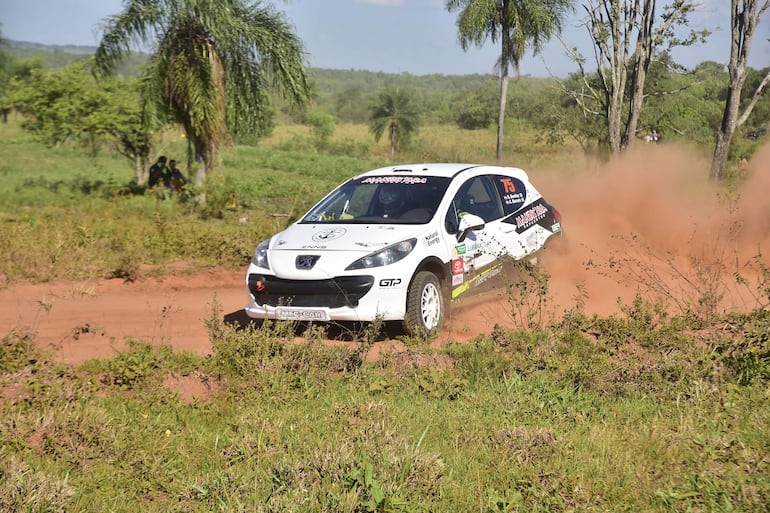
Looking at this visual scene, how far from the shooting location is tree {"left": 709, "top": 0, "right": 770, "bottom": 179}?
1747cm

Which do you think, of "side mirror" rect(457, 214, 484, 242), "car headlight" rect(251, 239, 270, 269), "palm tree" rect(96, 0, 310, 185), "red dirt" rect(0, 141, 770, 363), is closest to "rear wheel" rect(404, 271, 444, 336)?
"red dirt" rect(0, 141, 770, 363)

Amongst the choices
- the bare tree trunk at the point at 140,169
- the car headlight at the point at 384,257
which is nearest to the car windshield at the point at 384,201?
the car headlight at the point at 384,257

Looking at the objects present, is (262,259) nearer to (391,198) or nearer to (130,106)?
(391,198)

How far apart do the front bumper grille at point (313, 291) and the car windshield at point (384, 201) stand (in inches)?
44.7

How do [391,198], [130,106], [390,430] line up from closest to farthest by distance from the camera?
[390,430], [391,198], [130,106]

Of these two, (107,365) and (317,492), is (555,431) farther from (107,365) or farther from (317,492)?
(107,365)

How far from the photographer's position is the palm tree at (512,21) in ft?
84.2

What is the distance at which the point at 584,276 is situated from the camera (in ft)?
32.4

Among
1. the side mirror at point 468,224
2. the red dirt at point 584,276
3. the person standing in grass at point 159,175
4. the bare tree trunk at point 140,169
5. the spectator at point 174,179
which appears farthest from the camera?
the bare tree trunk at point 140,169

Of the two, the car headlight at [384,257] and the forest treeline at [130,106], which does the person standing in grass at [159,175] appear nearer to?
the forest treeline at [130,106]

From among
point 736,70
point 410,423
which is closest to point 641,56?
point 736,70

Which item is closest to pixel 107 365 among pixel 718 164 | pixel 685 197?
pixel 685 197

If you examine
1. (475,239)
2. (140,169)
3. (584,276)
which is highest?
(475,239)

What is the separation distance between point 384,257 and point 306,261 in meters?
0.75
